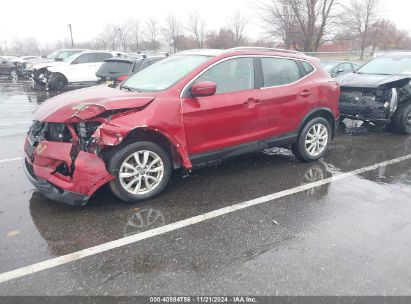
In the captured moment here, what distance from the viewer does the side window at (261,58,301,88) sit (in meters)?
4.71

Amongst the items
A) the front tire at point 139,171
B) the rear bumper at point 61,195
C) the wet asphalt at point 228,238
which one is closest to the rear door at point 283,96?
the wet asphalt at point 228,238

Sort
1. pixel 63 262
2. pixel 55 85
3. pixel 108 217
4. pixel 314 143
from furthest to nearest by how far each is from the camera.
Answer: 1. pixel 55 85
2. pixel 314 143
3. pixel 108 217
4. pixel 63 262

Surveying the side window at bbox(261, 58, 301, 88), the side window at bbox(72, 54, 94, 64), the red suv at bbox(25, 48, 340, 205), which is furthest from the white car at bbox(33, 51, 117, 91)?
the side window at bbox(261, 58, 301, 88)

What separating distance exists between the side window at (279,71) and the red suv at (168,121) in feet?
0.05

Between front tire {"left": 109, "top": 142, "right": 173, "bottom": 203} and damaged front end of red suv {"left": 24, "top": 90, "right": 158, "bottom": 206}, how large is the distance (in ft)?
0.47

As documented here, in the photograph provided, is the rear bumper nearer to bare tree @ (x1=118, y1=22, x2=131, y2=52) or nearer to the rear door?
the rear door

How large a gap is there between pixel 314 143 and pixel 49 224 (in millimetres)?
3975

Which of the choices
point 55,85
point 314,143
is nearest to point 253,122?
point 314,143

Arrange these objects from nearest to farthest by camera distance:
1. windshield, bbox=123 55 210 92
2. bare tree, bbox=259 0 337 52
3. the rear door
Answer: windshield, bbox=123 55 210 92
the rear door
bare tree, bbox=259 0 337 52

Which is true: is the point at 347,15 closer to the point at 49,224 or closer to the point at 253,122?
the point at 253,122

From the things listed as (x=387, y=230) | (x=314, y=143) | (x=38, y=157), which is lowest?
(x=387, y=230)

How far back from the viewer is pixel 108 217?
3.60 m

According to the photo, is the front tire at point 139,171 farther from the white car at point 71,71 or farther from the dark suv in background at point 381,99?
the white car at point 71,71

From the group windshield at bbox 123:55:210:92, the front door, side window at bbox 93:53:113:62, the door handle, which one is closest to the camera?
the front door
